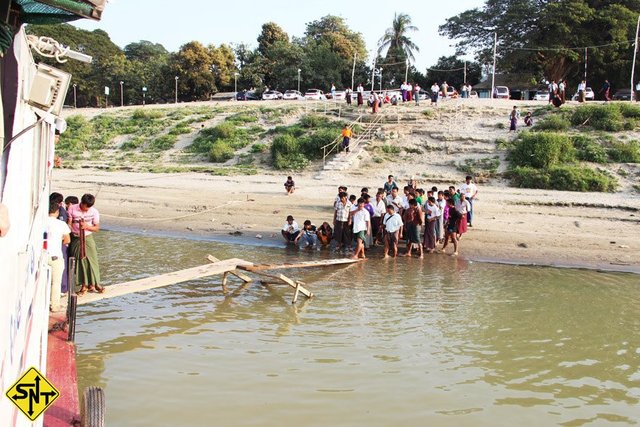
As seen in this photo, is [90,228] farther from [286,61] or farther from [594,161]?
[286,61]

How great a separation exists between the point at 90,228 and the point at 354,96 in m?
38.2

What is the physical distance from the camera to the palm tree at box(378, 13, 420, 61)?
66.8 m

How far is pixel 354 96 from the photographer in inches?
1833

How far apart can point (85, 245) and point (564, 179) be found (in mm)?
18868

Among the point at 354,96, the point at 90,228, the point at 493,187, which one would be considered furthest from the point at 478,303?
the point at 354,96

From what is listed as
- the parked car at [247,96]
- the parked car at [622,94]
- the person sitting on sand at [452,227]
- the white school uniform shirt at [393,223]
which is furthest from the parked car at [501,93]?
the white school uniform shirt at [393,223]

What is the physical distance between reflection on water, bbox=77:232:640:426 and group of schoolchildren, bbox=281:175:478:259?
6.15 feet

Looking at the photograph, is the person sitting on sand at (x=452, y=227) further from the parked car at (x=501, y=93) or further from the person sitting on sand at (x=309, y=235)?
the parked car at (x=501, y=93)

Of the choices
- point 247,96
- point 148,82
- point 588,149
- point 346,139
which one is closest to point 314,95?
point 247,96

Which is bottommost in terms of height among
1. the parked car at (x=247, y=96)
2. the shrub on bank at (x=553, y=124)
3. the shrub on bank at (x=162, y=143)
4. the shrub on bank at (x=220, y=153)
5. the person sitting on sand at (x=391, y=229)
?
the person sitting on sand at (x=391, y=229)

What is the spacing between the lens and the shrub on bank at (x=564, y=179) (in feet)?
77.0

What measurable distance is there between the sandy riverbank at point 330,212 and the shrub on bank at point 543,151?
1.98 meters

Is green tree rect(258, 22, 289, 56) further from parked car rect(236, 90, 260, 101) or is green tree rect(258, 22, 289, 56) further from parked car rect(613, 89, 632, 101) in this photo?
parked car rect(613, 89, 632, 101)

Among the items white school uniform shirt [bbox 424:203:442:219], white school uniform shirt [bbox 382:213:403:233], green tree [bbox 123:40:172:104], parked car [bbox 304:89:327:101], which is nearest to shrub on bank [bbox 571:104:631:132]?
white school uniform shirt [bbox 424:203:442:219]
